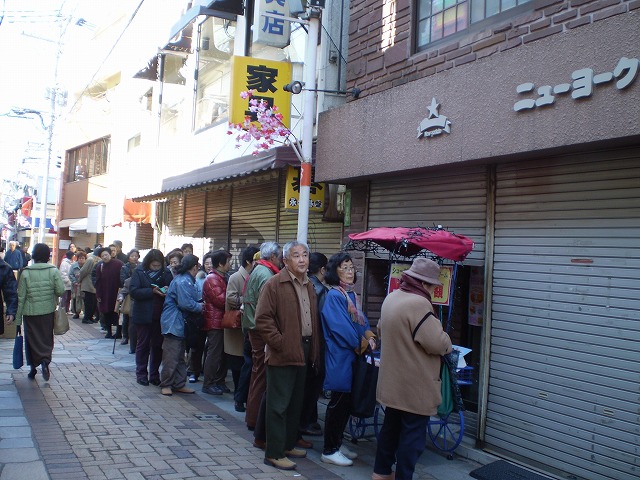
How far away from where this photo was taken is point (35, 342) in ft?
27.8

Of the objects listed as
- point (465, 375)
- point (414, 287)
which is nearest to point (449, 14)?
point (414, 287)

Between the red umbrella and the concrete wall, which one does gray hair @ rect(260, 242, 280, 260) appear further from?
the concrete wall

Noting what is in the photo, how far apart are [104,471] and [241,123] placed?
5.86 meters

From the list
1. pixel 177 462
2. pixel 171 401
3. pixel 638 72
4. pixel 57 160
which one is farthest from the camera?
pixel 57 160

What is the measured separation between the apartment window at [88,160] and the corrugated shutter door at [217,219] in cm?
→ 1292

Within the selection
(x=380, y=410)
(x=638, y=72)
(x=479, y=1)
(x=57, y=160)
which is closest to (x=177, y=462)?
(x=380, y=410)

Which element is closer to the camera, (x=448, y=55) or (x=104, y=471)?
(x=104, y=471)

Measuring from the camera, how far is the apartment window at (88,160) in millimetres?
26703

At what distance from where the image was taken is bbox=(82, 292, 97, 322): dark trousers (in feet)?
51.4

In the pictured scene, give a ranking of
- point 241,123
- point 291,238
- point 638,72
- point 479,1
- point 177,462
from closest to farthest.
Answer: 1. point 638,72
2. point 177,462
3. point 479,1
4. point 241,123
5. point 291,238

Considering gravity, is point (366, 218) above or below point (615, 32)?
below

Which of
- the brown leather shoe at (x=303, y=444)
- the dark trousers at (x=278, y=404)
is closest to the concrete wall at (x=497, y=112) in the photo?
the dark trousers at (x=278, y=404)

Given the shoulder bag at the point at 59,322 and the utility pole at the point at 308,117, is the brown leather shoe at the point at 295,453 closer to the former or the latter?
the utility pole at the point at 308,117

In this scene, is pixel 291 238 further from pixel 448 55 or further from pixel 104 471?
pixel 104 471
